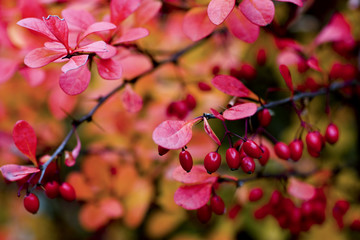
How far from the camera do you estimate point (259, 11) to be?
549 millimetres

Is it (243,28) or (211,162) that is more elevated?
(243,28)

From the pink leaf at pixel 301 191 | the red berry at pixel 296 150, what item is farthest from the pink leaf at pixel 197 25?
the pink leaf at pixel 301 191

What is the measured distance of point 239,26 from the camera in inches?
25.3

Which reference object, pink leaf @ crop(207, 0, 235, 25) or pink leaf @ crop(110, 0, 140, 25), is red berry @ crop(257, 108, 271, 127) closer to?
pink leaf @ crop(207, 0, 235, 25)

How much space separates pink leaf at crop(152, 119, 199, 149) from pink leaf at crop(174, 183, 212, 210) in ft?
0.47

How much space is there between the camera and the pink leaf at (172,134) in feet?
1.61

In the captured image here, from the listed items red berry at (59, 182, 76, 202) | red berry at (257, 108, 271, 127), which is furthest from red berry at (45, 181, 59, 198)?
red berry at (257, 108, 271, 127)

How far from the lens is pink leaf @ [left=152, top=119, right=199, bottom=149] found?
19.3 inches

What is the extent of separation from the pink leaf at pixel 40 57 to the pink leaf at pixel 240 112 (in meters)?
0.27

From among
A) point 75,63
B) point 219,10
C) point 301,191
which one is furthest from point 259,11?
point 301,191

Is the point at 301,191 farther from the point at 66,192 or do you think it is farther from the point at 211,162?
the point at 66,192

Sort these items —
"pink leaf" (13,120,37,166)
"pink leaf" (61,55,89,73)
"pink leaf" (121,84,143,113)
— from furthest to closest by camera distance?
"pink leaf" (121,84,143,113)
"pink leaf" (13,120,37,166)
"pink leaf" (61,55,89,73)

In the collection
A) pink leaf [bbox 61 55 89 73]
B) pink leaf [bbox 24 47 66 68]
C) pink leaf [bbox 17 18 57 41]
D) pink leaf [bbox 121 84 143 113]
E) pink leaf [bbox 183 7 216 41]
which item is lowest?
pink leaf [bbox 121 84 143 113]

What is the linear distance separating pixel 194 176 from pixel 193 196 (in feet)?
0.11
